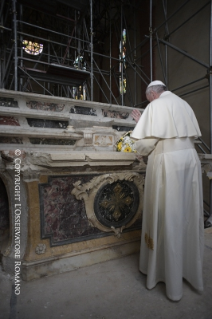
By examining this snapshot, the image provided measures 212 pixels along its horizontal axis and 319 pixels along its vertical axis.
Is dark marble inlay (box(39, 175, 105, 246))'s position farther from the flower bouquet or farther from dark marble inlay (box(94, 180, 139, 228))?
the flower bouquet

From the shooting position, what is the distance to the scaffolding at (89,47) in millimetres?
4120

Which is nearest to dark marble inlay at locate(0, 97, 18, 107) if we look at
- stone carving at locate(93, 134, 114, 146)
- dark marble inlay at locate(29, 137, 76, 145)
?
dark marble inlay at locate(29, 137, 76, 145)

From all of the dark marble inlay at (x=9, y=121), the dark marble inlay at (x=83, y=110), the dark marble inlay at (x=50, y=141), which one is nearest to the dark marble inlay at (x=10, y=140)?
the dark marble inlay at (x=50, y=141)

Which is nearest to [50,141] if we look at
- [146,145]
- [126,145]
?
[126,145]

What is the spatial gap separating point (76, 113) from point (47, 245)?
2134 millimetres

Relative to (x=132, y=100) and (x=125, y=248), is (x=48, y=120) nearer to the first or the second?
(x=125, y=248)

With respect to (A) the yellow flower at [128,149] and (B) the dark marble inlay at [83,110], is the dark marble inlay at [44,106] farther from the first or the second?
(A) the yellow flower at [128,149]

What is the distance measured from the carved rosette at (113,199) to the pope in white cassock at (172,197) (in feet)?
1.72

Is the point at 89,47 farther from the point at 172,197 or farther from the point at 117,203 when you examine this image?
the point at 172,197

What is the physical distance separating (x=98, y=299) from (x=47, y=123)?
2.31 metres

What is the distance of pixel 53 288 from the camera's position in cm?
165

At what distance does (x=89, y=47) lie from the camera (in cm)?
550

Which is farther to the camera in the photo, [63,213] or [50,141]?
[50,141]

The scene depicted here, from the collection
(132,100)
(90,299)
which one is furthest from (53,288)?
(132,100)
